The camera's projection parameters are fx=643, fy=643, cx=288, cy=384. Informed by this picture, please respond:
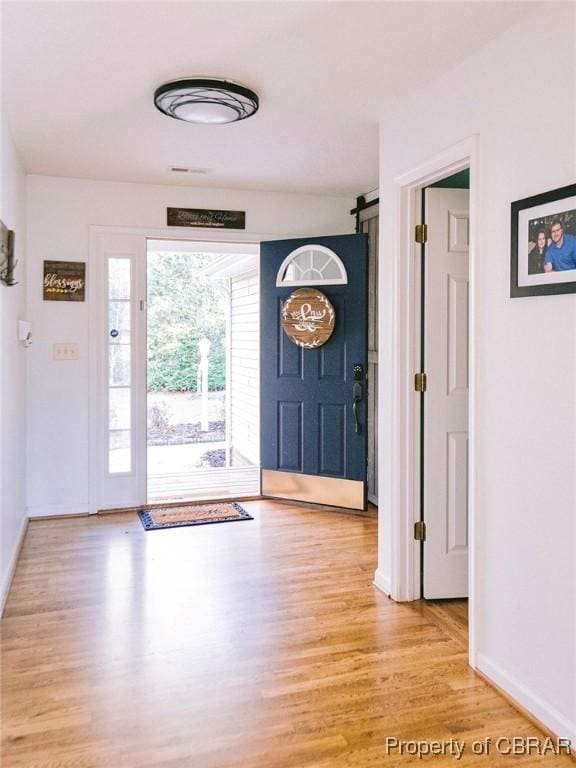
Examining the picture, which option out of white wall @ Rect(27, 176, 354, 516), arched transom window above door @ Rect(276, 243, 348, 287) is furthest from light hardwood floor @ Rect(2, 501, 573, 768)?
arched transom window above door @ Rect(276, 243, 348, 287)

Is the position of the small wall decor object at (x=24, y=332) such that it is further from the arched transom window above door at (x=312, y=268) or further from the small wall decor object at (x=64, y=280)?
the arched transom window above door at (x=312, y=268)

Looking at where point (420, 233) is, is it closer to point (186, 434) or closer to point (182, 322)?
point (186, 434)

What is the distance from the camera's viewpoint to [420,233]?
3.19m

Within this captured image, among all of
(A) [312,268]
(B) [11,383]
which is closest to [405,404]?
(A) [312,268]

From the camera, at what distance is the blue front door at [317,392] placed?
191 inches

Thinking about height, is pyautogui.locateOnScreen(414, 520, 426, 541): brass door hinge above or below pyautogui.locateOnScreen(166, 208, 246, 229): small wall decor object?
below

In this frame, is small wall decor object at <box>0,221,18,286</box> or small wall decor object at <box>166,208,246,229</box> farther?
small wall decor object at <box>166,208,246,229</box>

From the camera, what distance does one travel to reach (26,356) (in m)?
4.69

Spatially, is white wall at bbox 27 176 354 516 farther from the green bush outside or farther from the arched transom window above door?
the green bush outside

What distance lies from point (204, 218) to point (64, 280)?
1172mm

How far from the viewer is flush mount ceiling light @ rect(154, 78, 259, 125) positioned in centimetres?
291

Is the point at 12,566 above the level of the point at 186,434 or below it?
below

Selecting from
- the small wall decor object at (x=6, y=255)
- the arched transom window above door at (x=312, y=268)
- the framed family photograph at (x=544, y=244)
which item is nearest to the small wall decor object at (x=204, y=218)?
the arched transom window above door at (x=312, y=268)

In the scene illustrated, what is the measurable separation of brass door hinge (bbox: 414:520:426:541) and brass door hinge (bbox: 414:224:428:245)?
4.62ft
